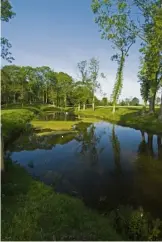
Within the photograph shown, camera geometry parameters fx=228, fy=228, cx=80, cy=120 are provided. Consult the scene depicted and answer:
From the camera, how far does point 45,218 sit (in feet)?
26.1

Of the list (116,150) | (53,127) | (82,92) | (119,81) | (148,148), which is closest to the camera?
(116,150)

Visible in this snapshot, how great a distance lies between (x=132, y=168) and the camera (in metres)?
17.8

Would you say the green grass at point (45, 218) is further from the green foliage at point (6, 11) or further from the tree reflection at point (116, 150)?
the green foliage at point (6, 11)

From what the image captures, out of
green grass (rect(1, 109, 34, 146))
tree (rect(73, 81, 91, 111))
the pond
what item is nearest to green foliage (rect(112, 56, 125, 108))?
tree (rect(73, 81, 91, 111))

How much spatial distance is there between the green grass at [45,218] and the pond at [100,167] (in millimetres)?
2256

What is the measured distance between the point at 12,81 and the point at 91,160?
10292cm

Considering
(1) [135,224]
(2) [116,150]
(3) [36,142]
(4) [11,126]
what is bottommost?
(1) [135,224]

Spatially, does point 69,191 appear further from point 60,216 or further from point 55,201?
point 60,216

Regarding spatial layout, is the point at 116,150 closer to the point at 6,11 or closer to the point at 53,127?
the point at 53,127

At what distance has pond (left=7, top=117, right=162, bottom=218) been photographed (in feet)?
40.6

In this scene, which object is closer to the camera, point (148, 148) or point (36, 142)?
point (148, 148)

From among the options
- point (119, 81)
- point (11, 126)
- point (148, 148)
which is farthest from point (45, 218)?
point (119, 81)

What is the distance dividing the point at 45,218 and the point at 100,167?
33.8 ft

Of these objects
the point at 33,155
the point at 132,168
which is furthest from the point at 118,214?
the point at 33,155
